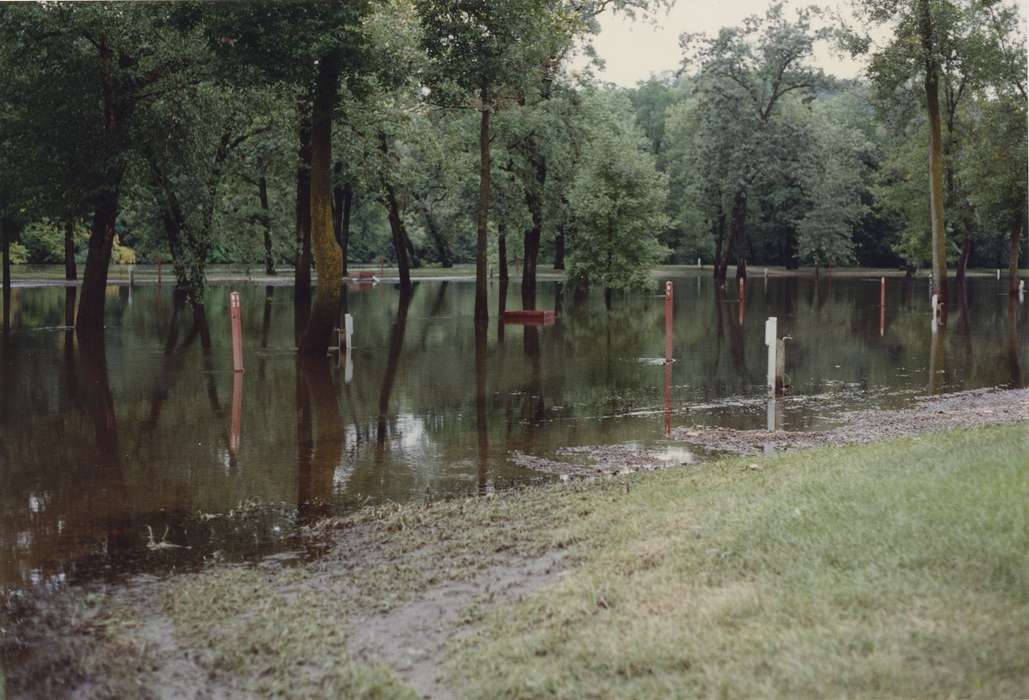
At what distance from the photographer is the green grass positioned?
5.06m

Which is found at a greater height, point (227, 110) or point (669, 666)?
point (227, 110)

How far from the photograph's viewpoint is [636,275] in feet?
156

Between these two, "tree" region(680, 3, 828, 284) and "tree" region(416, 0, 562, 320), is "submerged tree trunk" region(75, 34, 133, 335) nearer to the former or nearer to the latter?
"tree" region(416, 0, 562, 320)

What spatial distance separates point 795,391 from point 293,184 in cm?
3671

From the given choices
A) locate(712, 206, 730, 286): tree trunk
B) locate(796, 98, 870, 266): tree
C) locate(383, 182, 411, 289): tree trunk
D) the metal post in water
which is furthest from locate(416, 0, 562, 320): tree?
locate(796, 98, 870, 266): tree

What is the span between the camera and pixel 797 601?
19.3 feet

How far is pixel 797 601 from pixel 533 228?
38.9m

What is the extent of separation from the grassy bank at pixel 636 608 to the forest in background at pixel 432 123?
14025mm

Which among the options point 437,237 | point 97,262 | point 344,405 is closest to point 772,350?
point 344,405

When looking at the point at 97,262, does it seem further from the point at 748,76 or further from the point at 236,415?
the point at 748,76

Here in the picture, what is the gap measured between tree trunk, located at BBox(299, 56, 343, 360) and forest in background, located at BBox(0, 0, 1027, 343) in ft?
0.18

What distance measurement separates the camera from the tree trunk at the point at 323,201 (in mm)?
21891

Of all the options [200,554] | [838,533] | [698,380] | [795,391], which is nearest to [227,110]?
[698,380]

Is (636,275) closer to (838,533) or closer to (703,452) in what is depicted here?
(703,452)
